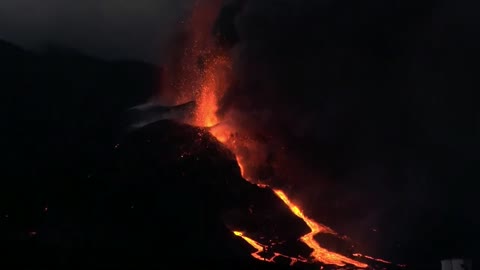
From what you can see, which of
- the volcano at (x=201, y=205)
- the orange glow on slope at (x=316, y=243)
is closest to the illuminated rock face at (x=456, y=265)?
the orange glow on slope at (x=316, y=243)

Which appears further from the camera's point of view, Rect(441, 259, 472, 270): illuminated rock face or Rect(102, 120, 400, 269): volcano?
Rect(102, 120, 400, 269): volcano

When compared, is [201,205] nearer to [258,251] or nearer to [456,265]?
[258,251]

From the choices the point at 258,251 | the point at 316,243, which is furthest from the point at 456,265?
the point at 258,251

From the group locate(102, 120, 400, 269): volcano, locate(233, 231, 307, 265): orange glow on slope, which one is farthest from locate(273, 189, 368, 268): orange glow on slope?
locate(233, 231, 307, 265): orange glow on slope

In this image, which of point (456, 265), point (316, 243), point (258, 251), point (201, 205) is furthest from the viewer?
point (201, 205)

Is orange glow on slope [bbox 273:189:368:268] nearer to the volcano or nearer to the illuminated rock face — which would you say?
the volcano

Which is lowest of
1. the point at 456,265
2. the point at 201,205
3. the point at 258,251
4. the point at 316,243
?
the point at 456,265

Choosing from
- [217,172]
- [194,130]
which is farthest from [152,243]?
[194,130]

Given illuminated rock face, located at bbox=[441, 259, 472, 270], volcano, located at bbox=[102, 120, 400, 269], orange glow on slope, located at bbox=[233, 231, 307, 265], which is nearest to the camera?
illuminated rock face, located at bbox=[441, 259, 472, 270]

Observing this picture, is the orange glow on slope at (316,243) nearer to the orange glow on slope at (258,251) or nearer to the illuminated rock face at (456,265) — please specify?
the orange glow on slope at (258,251)

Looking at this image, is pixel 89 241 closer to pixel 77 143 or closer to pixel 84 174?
pixel 84 174

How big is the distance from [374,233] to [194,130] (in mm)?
12372

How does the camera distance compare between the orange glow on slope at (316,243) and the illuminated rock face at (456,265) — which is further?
the orange glow on slope at (316,243)

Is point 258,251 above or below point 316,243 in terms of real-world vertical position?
below
